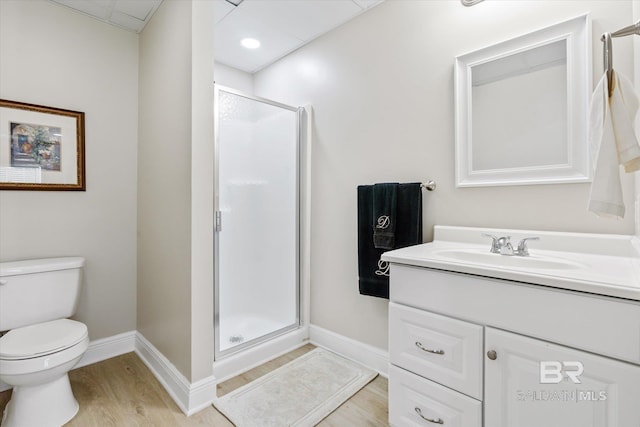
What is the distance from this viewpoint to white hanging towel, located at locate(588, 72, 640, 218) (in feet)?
2.89

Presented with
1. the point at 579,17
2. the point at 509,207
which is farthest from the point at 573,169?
the point at 579,17

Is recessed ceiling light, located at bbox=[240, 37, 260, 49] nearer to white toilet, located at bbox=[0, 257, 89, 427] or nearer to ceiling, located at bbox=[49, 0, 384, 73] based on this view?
ceiling, located at bbox=[49, 0, 384, 73]

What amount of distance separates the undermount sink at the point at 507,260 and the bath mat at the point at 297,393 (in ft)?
3.24

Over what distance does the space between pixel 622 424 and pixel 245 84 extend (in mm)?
3136

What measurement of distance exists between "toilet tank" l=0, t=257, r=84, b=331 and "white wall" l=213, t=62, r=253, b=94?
1.84 metres

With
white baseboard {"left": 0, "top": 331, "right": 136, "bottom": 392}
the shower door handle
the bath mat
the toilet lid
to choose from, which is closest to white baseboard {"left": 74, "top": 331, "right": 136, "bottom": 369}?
white baseboard {"left": 0, "top": 331, "right": 136, "bottom": 392}

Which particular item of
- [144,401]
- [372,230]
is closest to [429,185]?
[372,230]

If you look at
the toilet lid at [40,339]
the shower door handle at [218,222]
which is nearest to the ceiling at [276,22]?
the shower door handle at [218,222]

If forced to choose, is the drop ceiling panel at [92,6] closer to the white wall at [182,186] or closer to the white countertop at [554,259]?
the white wall at [182,186]

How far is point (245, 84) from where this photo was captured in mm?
2861

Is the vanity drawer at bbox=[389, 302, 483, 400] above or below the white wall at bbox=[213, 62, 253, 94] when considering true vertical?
below

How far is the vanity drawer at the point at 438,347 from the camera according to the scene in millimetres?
1083

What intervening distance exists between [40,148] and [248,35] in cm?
157

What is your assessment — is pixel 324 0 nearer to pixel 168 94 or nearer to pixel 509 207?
pixel 168 94
